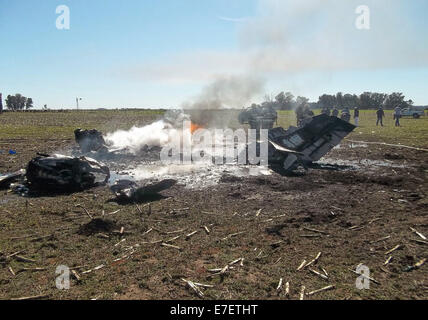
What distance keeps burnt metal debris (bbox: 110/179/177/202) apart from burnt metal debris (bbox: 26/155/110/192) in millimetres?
1925

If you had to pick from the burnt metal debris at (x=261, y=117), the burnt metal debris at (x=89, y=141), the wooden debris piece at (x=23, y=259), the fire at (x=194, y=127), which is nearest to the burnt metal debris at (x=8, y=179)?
the wooden debris piece at (x=23, y=259)

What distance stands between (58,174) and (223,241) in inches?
290

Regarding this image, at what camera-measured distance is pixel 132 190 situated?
32.2 feet

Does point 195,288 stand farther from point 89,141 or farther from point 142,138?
point 142,138

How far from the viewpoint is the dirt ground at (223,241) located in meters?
4.83

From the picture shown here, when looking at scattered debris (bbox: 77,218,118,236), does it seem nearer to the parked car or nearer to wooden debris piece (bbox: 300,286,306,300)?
wooden debris piece (bbox: 300,286,306,300)

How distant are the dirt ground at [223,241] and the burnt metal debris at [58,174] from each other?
72cm

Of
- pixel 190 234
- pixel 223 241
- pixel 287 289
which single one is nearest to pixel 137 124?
pixel 190 234

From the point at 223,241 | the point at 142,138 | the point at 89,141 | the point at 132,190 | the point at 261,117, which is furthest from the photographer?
the point at 261,117

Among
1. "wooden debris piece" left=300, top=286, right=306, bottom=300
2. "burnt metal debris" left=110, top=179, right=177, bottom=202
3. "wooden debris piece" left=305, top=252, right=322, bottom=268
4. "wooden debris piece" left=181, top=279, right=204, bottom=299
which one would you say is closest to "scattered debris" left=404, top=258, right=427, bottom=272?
"wooden debris piece" left=305, top=252, right=322, bottom=268

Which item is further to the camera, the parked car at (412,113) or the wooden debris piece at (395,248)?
the parked car at (412,113)

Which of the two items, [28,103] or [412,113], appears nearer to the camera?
[412,113]

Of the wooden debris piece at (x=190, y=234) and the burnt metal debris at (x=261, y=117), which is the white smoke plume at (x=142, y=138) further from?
the wooden debris piece at (x=190, y=234)
